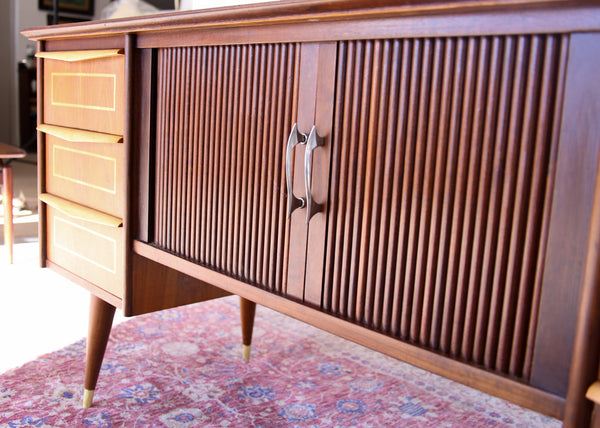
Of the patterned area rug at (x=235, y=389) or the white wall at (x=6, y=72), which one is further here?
the white wall at (x=6, y=72)

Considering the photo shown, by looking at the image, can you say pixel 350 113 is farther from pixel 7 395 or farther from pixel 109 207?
pixel 7 395

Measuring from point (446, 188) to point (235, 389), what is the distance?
0.90 m

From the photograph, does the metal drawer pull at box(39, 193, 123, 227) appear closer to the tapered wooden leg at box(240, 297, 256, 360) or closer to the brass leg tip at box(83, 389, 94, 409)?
the brass leg tip at box(83, 389, 94, 409)

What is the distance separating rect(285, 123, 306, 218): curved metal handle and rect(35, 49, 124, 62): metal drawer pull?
445 millimetres

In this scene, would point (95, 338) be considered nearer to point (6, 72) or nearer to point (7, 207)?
point (7, 207)

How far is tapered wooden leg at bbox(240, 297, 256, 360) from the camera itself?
1.48m

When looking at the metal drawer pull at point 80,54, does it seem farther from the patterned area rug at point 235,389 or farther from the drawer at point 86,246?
the patterned area rug at point 235,389

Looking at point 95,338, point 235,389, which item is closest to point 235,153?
point 95,338

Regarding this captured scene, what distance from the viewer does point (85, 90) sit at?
1104 mm

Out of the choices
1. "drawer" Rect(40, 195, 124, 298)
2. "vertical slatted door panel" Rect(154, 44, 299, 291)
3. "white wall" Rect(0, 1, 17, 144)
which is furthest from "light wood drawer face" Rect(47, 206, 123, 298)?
"white wall" Rect(0, 1, 17, 144)

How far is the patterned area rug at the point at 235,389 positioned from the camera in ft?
3.95

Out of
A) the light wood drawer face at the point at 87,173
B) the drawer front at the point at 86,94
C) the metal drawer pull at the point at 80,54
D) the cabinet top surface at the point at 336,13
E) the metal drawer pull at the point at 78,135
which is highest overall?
the cabinet top surface at the point at 336,13

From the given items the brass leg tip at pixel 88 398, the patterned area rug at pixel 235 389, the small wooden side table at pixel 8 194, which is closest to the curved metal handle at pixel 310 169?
the patterned area rug at pixel 235 389

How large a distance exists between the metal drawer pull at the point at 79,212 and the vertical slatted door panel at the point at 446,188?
51cm
